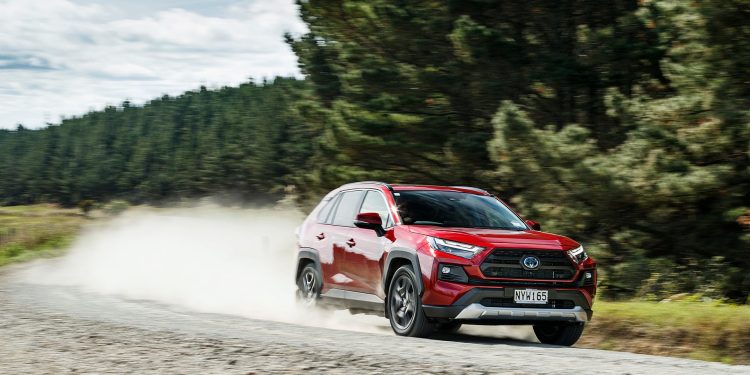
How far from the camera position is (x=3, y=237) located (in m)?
46.5

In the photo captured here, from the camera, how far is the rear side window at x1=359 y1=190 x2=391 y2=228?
11.7 m

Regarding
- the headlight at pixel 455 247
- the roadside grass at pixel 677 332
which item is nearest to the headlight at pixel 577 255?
the headlight at pixel 455 247

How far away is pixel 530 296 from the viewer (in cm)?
1048

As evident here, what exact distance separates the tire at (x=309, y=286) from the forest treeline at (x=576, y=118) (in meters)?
9.28

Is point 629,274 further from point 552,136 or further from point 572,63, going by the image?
point 572,63

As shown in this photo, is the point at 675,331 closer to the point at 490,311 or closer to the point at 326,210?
the point at 490,311

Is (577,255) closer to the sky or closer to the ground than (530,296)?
closer to the sky

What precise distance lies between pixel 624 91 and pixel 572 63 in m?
1.44

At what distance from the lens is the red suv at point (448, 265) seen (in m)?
10.4

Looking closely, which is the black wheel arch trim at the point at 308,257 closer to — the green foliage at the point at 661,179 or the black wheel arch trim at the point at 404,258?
the black wheel arch trim at the point at 404,258

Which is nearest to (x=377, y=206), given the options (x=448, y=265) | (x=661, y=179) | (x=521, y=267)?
(x=448, y=265)

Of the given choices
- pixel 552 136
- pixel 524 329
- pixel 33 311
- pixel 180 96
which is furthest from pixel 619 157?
pixel 180 96

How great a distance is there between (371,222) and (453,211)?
3.34 ft

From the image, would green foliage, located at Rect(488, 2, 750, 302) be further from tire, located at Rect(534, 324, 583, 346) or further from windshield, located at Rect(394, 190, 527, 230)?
tire, located at Rect(534, 324, 583, 346)
